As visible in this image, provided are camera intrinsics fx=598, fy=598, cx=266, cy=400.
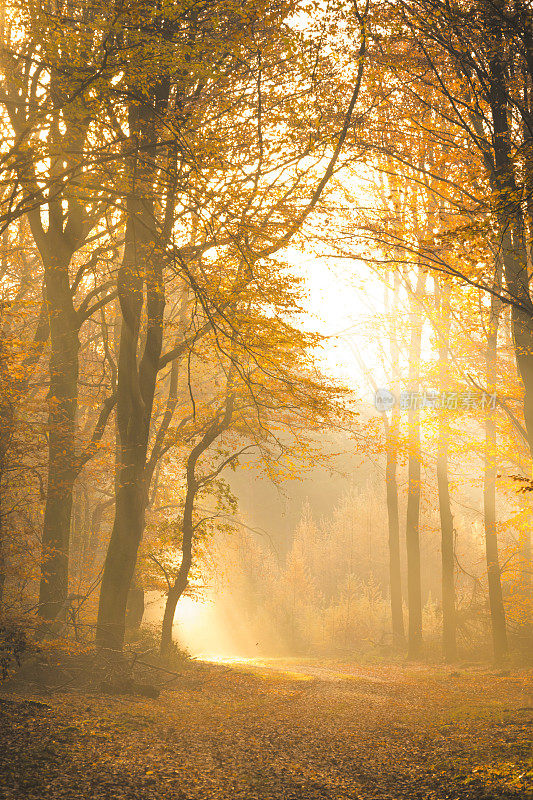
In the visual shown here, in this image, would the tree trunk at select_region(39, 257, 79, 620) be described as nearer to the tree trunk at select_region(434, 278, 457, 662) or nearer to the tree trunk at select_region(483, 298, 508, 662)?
the tree trunk at select_region(483, 298, 508, 662)

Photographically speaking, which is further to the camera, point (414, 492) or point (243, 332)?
point (414, 492)

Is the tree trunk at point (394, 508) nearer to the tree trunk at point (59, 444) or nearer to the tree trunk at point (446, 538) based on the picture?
the tree trunk at point (446, 538)

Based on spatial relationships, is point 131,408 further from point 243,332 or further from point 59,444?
point 243,332

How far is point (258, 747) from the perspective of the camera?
568 centimetres

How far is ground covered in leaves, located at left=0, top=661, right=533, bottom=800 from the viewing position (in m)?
3.97

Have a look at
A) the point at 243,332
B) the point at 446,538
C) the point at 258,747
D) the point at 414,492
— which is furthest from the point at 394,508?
the point at 258,747

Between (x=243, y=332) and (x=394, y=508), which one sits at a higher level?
(x=243, y=332)

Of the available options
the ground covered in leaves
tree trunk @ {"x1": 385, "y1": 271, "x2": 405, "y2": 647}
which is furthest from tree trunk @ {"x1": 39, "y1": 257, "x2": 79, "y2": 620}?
tree trunk @ {"x1": 385, "y1": 271, "x2": 405, "y2": 647}

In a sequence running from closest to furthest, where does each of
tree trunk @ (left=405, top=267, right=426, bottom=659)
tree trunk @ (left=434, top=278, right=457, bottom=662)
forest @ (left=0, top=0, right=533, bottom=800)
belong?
1. forest @ (left=0, top=0, right=533, bottom=800)
2. tree trunk @ (left=434, top=278, right=457, bottom=662)
3. tree trunk @ (left=405, top=267, right=426, bottom=659)

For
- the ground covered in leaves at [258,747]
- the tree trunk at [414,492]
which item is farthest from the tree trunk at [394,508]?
the ground covered in leaves at [258,747]

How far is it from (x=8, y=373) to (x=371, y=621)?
651 inches

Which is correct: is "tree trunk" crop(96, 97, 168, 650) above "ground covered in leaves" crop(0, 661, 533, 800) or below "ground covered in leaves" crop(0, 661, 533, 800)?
above

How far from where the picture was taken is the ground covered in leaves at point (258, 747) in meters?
3.97

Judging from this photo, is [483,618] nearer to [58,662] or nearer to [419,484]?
[419,484]
